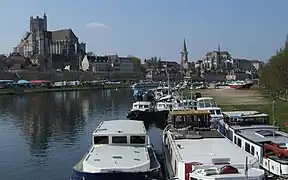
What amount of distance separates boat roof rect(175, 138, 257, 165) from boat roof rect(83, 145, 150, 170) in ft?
5.72

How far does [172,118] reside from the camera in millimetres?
26312

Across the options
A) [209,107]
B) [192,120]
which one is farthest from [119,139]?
[209,107]

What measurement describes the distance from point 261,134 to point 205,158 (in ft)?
20.5

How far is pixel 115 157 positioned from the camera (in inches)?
729

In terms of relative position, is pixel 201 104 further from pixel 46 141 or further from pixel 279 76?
pixel 279 76

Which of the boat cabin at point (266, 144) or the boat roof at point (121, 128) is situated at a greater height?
the boat roof at point (121, 128)

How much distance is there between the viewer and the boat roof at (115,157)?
57.9 ft

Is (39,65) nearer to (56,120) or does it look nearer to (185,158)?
(56,120)

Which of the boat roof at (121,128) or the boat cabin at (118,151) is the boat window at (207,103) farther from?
the boat cabin at (118,151)

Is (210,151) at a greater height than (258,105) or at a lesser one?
lesser

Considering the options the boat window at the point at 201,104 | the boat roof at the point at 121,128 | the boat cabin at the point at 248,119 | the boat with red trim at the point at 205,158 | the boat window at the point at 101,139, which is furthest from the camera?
the boat window at the point at 201,104

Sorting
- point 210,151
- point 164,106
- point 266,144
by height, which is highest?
point 164,106

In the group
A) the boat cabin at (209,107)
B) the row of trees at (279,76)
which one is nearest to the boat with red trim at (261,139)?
the boat cabin at (209,107)

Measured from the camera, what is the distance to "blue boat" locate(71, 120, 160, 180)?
672 inches
